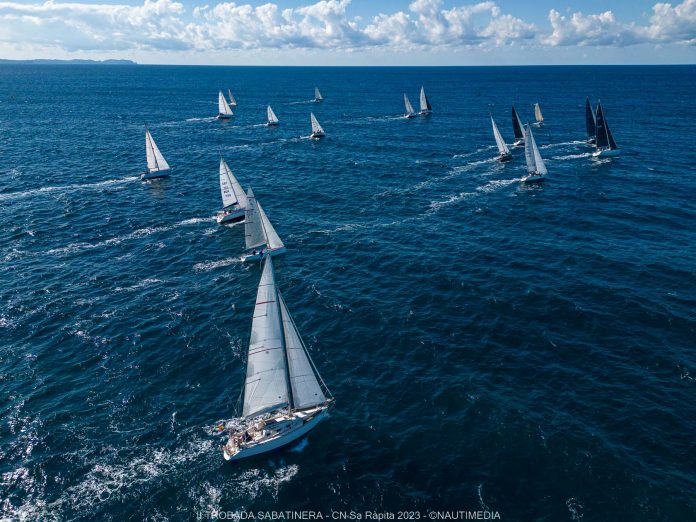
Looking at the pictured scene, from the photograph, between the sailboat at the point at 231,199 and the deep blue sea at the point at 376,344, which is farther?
the sailboat at the point at 231,199

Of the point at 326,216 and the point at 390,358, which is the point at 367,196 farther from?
the point at 390,358

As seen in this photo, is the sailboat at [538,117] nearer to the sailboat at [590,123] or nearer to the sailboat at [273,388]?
the sailboat at [590,123]

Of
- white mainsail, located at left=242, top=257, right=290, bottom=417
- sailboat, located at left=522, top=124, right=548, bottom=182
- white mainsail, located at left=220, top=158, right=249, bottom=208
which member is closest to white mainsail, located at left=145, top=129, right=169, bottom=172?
white mainsail, located at left=220, top=158, right=249, bottom=208

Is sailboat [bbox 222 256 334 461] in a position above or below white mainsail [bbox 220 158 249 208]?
below

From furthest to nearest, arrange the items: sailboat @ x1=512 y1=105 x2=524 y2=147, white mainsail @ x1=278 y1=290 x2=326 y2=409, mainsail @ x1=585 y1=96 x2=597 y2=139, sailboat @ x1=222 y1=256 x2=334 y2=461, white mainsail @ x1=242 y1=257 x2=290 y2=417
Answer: sailboat @ x1=512 y1=105 x2=524 y2=147, mainsail @ x1=585 y1=96 x2=597 y2=139, white mainsail @ x1=278 y1=290 x2=326 y2=409, sailboat @ x1=222 y1=256 x2=334 y2=461, white mainsail @ x1=242 y1=257 x2=290 y2=417

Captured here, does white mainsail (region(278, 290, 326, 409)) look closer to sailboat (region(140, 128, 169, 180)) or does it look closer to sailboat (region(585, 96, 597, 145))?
sailboat (region(140, 128, 169, 180))

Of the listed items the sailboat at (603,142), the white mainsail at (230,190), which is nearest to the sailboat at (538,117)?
the sailboat at (603,142)

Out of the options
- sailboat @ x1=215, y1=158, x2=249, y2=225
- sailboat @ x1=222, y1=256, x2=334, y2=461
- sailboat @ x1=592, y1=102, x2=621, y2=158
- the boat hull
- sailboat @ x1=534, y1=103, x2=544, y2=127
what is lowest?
the boat hull

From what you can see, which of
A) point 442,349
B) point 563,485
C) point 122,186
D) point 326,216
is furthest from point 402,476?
point 122,186
